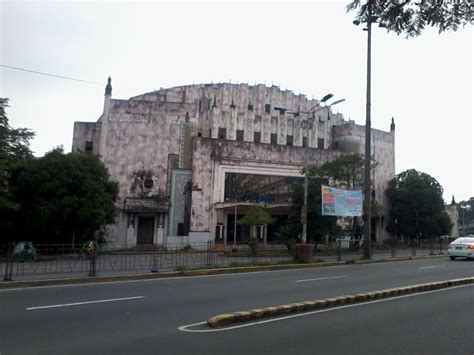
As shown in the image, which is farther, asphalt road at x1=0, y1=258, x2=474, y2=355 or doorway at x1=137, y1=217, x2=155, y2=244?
doorway at x1=137, y1=217, x2=155, y2=244

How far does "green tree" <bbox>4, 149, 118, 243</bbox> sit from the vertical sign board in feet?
47.8

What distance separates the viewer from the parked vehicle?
931 inches

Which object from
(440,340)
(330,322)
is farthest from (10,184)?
(440,340)

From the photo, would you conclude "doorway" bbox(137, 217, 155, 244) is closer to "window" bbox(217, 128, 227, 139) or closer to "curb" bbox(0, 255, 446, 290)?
"window" bbox(217, 128, 227, 139)

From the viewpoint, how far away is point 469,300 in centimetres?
1030

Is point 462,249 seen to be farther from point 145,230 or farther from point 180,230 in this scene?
point 145,230

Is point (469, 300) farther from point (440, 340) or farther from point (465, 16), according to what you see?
point (465, 16)

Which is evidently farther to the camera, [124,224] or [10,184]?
[124,224]

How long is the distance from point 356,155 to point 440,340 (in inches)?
1110

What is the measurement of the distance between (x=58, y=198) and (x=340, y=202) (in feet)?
57.9

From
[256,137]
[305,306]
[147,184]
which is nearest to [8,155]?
[147,184]

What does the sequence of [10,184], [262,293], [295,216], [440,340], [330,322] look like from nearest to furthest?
[440,340]
[330,322]
[262,293]
[10,184]
[295,216]

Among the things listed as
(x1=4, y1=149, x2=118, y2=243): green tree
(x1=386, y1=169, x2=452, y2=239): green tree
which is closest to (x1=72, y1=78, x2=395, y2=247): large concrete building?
(x1=4, y1=149, x2=118, y2=243): green tree

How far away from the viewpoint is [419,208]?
45500mm
